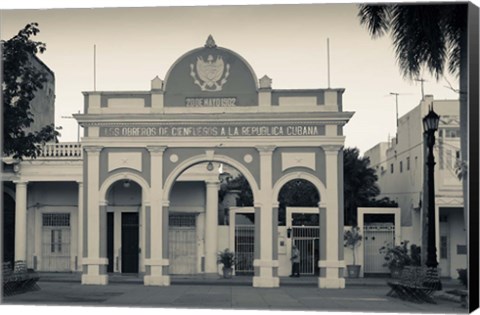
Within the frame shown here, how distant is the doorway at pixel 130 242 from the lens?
28422mm

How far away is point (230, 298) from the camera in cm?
2180

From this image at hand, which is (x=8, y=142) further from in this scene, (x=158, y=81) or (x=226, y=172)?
(x=226, y=172)

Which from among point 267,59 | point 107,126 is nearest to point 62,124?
point 107,126

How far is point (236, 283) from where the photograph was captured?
83.8ft

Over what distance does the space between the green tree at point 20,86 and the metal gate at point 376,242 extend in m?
9.58

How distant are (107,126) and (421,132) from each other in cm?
746

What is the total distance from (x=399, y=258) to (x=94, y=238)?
7321mm

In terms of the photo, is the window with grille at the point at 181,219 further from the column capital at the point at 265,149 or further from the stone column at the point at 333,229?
the stone column at the point at 333,229

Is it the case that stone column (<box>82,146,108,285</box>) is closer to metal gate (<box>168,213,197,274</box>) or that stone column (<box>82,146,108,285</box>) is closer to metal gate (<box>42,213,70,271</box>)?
metal gate (<box>42,213,70,271</box>)

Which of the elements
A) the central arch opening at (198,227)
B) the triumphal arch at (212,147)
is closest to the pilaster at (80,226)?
the triumphal arch at (212,147)

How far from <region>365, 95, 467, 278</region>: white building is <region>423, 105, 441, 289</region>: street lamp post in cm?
63

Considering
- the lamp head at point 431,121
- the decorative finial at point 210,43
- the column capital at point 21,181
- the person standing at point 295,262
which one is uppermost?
the decorative finial at point 210,43

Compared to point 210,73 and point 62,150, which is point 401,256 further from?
point 62,150

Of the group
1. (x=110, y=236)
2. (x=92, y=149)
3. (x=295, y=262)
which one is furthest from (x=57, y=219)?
(x=295, y=262)
